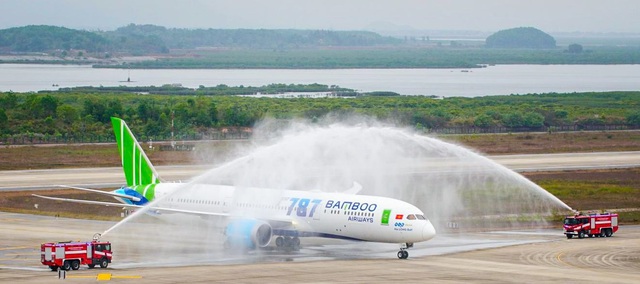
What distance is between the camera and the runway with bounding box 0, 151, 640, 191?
102 m

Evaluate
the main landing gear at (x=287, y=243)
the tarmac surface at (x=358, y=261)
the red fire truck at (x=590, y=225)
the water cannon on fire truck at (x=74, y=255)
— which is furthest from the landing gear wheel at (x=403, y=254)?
the water cannon on fire truck at (x=74, y=255)

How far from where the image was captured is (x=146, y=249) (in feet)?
217

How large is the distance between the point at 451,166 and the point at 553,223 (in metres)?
32.4

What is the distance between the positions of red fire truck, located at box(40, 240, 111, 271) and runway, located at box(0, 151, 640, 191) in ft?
138

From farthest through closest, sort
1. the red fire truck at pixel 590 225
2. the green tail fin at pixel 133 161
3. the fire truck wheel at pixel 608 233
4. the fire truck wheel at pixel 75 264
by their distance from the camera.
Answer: the green tail fin at pixel 133 161, the fire truck wheel at pixel 608 233, the red fire truck at pixel 590 225, the fire truck wheel at pixel 75 264

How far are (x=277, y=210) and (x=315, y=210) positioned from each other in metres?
3.04

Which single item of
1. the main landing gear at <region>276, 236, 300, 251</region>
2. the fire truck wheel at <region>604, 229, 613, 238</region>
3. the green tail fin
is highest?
the green tail fin

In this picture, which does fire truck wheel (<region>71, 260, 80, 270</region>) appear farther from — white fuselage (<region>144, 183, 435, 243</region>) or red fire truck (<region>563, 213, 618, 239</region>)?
red fire truck (<region>563, 213, 618, 239</region>)

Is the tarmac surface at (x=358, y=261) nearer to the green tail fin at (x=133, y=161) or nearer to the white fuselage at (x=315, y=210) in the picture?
the white fuselage at (x=315, y=210)

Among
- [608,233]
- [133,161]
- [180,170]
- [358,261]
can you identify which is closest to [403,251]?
[358,261]

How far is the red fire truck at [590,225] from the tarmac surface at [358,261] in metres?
0.74

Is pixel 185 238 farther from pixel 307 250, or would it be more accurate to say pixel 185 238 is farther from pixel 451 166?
pixel 451 166

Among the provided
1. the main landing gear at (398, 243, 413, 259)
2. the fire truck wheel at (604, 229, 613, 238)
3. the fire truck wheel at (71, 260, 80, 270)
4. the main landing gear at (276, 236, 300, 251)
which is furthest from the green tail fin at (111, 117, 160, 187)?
the fire truck wheel at (604, 229, 613, 238)

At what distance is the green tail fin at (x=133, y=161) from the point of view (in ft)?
245
